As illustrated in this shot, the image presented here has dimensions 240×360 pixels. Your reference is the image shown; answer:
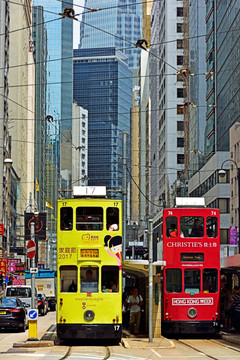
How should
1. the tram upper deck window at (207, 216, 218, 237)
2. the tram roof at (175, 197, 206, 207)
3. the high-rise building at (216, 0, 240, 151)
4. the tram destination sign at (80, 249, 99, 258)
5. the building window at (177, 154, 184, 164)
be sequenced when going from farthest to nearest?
the building window at (177, 154, 184, 164) < the high-rise building at (216, 0, 240, 151) < the tram roof at (175, 197, 206, 207) < the tram upper deck window at (207, 216, 218, 237) < the tram destination sign at (80, 249, 99, 258)

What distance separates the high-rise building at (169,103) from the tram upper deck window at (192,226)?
84.6 metres

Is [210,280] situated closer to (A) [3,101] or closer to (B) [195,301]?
(B) [195,301]

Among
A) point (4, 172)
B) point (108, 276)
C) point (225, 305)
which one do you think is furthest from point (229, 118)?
point (108, 276)

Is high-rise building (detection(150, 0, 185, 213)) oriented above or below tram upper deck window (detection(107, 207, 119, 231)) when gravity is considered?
above

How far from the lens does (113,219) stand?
24.8m

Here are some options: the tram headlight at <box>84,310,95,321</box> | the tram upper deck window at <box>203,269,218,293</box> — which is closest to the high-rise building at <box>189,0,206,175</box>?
the tram upper deck window at <box>203,269,218,293</box>

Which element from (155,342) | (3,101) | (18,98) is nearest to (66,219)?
(155,342)

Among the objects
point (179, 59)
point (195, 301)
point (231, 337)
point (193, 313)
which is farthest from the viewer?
point (179, 59)

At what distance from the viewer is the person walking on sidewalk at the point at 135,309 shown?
28.4 meters

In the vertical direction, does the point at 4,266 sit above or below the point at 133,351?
above

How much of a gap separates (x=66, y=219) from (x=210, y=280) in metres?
6.51

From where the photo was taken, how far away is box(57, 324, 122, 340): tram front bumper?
24.3 metres

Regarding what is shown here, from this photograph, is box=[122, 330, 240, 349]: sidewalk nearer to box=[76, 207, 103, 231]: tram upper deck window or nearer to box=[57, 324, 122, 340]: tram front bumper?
box=[57, 324, 122, 340]: tram front bumper

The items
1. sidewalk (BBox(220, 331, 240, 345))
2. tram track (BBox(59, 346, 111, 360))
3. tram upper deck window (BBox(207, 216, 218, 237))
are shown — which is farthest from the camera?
tram upper deck window (BBox(207, 216, 218, 237))
